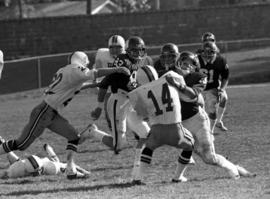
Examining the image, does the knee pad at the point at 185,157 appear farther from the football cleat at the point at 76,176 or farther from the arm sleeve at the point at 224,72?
the arm sleeve at the point at 224,72

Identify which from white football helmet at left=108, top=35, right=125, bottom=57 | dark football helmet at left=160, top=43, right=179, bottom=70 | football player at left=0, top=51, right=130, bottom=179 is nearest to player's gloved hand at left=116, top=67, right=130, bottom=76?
football player at left=0, top=51, right=130, bottom=179

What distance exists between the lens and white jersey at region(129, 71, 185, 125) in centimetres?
948

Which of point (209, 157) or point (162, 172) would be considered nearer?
point (209, 157)

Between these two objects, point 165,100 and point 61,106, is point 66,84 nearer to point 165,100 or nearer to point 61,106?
point 61,106

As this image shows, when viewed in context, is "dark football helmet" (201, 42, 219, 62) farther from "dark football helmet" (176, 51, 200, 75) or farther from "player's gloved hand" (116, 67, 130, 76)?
"dark football helmet" (176, 51, 200, 75)

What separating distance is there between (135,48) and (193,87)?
4.83 ft

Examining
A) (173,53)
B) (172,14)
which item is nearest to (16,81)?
(172,14)

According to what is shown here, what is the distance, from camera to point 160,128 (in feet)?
31.2

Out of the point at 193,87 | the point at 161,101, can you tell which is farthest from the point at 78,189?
the point at 193,87

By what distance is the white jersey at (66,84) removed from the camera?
1047cm

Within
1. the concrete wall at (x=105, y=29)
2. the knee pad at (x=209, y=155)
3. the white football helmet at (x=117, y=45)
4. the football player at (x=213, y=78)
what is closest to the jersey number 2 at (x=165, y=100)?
the knee pad at (x=209, y=155)

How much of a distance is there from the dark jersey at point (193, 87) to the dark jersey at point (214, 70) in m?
4.05

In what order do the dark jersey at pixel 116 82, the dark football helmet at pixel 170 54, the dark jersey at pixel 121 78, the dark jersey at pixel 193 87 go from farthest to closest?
the dark jersey at pixel 116 82, the dark jersey at pixel 121 78, the dark football helmet at pixel 170 54, the dark jersey at pixel 193 87

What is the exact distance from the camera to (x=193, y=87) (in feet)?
33.2
